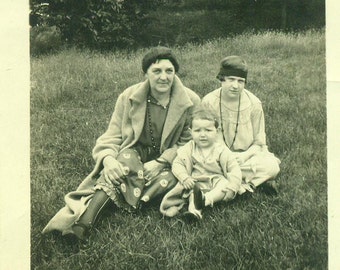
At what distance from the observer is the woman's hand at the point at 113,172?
155 centimetres

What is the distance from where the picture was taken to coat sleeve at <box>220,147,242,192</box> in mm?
1555

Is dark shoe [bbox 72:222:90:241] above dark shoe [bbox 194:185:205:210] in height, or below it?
below

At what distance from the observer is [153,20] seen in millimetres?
1865

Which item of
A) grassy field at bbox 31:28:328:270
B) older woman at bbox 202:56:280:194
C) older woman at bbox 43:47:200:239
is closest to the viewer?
grassy field at bbox 31:28:328:270

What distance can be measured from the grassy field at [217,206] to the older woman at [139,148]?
Result: 62 millimetres

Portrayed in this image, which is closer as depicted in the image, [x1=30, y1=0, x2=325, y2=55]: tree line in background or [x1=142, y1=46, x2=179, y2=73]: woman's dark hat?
[x1=142, y1=46, x2=179, y2=73]: woman's dark hat

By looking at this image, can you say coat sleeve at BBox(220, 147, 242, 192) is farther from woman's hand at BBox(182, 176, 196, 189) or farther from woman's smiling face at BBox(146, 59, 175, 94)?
woman's smiling face at BBox(146, 59, 175, 94)

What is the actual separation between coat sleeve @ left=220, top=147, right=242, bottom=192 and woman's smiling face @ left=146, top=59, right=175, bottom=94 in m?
0.31

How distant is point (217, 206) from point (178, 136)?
0.31 meters

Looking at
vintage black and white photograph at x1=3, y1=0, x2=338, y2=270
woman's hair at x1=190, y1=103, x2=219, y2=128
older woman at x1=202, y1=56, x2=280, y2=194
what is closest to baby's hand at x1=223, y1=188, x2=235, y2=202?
vintage black and white photograph at x1=3, y1=0, x2=338, y2=270

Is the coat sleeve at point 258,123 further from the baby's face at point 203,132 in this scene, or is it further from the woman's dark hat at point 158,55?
the woman's dark hat at point 158,55

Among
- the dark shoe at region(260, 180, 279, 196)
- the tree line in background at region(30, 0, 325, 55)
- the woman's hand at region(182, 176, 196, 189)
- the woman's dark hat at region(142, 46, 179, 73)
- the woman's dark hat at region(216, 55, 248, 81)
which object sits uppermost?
the tree line in background at region(30, 0, 325, 55)
